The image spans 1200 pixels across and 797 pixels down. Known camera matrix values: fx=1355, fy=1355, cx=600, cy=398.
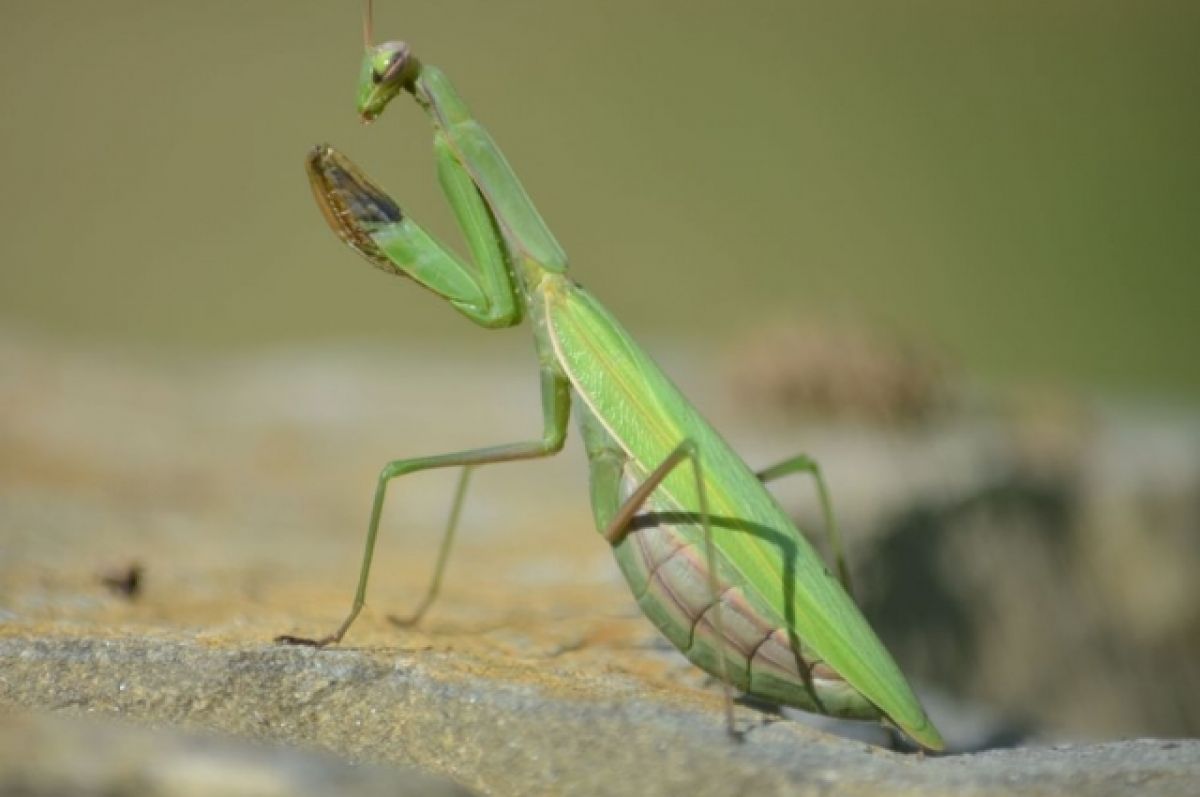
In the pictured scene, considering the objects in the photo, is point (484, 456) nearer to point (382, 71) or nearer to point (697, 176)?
point (382, 71)

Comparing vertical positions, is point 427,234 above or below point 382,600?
above

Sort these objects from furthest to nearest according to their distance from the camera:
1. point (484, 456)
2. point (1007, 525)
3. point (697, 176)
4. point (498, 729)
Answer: point (697, 176), point (1007, 525), point (484, 456), point (498, 729)

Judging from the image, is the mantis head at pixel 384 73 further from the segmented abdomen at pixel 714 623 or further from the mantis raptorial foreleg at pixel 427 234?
the segmented abdomen at pixel 714 623

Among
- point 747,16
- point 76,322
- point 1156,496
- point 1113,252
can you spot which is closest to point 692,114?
point 747,16

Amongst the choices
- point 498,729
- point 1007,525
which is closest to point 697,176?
A: point 1007,525

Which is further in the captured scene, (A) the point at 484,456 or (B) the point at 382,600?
(B) the point at 382,600

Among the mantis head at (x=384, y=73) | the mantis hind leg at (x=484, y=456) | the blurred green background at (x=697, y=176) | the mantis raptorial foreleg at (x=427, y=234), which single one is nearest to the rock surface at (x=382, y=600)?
the mantis hind leg at (x=484, y=456)

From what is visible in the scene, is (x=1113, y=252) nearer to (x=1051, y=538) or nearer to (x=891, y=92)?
(x=891, y=92)
